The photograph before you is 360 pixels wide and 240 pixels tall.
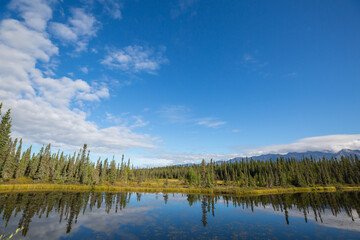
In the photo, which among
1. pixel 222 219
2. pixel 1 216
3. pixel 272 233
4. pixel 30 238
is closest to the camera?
pixel 30 238

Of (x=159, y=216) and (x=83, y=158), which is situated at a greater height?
(x=83, y=158)

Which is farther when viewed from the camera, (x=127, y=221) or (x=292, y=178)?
(x=292, y=178)

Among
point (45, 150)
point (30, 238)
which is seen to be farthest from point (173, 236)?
point (45, 150)

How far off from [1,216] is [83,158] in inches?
3057

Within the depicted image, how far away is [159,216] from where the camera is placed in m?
35.2

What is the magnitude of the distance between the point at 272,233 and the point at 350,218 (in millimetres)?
21152

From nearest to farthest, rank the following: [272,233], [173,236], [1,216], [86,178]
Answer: [173,236]
[272,233]
[1,216]
[86,178]

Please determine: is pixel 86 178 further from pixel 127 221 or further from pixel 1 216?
pixel 127 221

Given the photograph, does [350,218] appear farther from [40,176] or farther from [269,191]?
[40,176]

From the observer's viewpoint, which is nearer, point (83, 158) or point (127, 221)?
point (127, 221)

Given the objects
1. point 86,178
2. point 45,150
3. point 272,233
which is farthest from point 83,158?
point 272,233

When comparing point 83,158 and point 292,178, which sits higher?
point 83,158

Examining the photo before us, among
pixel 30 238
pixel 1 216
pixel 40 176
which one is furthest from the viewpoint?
pixel 40 176

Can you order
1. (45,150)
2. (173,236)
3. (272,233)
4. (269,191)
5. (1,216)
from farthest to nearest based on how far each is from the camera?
(45,150) → (269,191) → (1,216) → (272,233) → (173,236)
